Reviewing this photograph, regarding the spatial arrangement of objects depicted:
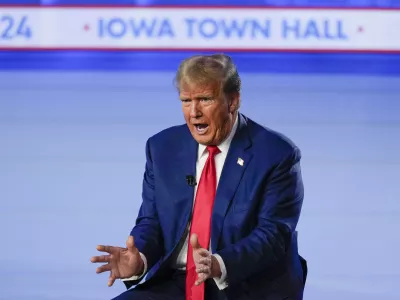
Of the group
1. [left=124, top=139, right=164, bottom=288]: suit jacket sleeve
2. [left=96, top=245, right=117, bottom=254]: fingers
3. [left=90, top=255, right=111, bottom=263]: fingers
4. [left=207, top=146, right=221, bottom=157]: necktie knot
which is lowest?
[left=90, top=255, right=111, bottom=263]: fingers

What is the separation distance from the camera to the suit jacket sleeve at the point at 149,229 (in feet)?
9.49

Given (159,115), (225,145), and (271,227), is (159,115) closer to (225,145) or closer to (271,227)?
(225,145)

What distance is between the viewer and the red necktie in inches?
112

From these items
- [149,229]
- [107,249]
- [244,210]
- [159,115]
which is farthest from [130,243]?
[159,115]

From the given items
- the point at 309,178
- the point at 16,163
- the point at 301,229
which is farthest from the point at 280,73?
the point at 16,163

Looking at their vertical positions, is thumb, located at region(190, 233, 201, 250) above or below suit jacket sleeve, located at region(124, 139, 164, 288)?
below

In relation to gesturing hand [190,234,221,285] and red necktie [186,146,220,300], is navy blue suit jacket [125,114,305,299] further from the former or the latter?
gesturing hand [190,234,221,285]

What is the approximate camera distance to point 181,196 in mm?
2902

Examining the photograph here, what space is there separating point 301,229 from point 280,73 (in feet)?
3.33

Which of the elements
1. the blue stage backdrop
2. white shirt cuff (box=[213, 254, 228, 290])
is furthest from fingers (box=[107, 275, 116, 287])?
the blue stage backdrop

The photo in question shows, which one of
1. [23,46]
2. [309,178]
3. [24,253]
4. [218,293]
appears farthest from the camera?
[23,46]

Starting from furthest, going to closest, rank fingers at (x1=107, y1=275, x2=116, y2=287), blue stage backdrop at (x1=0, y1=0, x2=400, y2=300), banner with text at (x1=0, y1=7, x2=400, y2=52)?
banner with text at (x1=0, y1=7, x2=400, y2=52), blue stage backdrop at (x1=0, y1=0, x2=400, y2=300), fingers at (x1=107, y1=275, x2=116, y2=287)

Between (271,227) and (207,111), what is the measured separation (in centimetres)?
36

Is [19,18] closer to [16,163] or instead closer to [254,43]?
[16,163]
